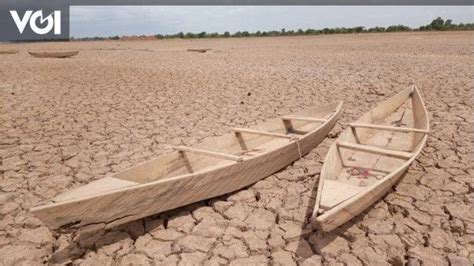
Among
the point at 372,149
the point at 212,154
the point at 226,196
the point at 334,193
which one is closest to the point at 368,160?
the point at 372,149

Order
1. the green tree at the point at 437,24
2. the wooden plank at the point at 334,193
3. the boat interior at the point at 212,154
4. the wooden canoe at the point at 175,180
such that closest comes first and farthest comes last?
the wooden canoe at the point at 175,180, the wooden plank at the point at 334,193, the boat interior at the point at 212,154, the green tree at the point at 437,24

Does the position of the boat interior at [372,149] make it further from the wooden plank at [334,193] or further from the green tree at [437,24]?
the green tree at [437,24]

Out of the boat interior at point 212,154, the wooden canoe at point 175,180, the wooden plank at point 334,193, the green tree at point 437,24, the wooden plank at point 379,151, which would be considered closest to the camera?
the wooden canoe at point 175,180

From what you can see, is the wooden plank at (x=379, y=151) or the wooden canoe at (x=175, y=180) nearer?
the wooden canoe at (x=175, y=180)

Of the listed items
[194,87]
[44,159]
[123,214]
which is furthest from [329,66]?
[123,214]

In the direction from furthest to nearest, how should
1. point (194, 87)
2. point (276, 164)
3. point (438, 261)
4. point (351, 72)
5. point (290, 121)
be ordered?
point (351, 72) → point (194, 87) → point (290, 121) → point (276, 164) → point (438, 261)

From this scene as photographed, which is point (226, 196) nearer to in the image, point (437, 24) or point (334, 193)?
point (334, 193)

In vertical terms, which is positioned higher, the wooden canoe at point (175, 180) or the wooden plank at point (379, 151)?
the wooden plank at point (379, 151)

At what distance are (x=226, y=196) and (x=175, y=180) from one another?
925mm

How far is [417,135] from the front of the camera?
4.59 meters

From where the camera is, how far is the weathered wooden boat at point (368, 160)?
257 centimetres

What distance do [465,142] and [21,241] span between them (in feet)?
18.0

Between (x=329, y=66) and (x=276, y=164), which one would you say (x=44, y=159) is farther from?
(x=329, y=66)

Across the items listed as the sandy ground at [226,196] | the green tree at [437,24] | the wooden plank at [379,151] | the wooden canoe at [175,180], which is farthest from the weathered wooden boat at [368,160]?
the green tree at [437,24]
